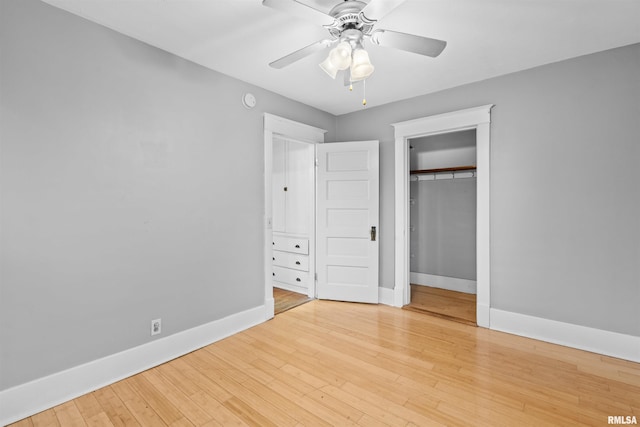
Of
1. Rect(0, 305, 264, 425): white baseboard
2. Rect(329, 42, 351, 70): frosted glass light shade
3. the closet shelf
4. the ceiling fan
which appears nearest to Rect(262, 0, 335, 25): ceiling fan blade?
the ceiling fan

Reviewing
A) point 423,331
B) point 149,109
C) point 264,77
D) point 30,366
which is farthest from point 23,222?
point 423,331

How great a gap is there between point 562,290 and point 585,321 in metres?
0.30

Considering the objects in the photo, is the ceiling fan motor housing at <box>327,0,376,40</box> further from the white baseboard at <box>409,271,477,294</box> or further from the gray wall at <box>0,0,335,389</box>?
the white baseboard at <box>409,271,477,294</box>

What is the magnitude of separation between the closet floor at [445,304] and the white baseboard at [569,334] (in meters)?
0.32

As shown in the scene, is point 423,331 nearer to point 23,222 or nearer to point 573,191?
point 573,191

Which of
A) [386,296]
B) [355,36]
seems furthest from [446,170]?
[355,36]

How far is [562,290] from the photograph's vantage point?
2729 mm

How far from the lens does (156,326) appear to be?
2.43m

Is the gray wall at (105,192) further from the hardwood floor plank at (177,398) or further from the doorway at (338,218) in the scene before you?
the doorway at (338,218)

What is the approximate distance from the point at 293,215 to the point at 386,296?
5.70 ft

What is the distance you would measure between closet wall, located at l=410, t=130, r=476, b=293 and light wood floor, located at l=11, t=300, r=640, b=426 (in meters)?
1.60

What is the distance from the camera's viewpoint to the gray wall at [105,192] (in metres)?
1.81

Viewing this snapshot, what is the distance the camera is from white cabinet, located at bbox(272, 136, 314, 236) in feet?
13.7

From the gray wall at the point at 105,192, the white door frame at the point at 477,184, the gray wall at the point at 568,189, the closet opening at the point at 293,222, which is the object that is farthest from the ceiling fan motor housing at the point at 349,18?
the closet opening at the point at 293,222
